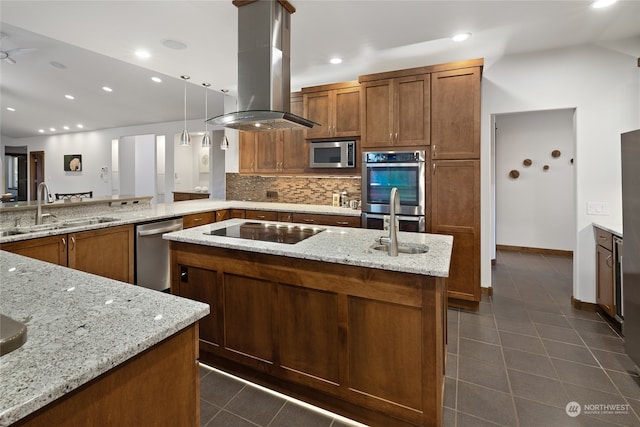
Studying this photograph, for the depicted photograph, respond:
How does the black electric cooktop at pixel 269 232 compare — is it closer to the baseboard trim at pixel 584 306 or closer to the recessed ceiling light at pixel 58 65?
the baseboard trim at pixel 584 306

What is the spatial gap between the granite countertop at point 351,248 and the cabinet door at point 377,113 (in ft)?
5.26

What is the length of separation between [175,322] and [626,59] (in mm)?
4447

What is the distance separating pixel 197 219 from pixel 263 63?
→ 7.50 feet

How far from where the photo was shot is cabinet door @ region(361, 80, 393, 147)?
3.65 meters

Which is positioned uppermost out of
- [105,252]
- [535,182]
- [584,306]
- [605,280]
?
[535,182]

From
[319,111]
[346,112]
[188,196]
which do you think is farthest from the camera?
[188,196]

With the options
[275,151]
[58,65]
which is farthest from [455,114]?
[58,65]

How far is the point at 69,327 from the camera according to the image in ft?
2.82

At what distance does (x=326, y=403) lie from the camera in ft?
6.19

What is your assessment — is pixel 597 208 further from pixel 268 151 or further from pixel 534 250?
pixel 268 151

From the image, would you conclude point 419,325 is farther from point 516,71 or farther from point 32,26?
point 32,26

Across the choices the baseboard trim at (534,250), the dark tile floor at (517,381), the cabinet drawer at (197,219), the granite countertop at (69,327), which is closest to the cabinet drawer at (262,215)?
the cabinet drawer at (197,219)

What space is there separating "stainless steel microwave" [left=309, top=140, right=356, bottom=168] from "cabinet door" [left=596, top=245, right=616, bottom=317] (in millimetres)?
2675

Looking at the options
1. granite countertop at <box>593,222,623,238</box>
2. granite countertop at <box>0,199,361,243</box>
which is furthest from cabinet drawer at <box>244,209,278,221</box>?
granite countertop at <box>593,222,623,238</box>
